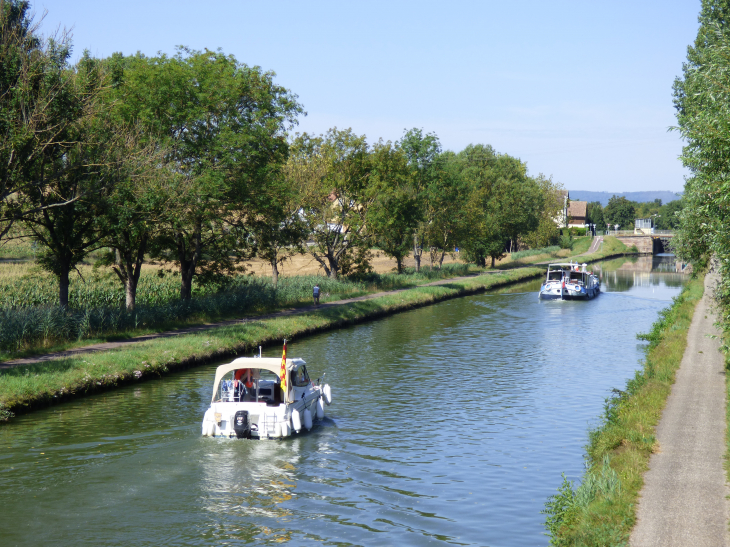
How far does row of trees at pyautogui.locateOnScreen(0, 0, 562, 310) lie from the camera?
2802 centimetres

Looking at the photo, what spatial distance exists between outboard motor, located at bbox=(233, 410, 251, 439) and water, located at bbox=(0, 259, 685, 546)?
33 cm

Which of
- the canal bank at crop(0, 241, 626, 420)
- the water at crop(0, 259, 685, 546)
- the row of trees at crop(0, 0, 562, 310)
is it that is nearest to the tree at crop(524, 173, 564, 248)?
the row of trees at crop(0, 0, 562, 310)

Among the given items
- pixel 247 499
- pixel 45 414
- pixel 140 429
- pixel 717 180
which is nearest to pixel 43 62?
pixel 45 414

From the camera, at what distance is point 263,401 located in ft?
71.0

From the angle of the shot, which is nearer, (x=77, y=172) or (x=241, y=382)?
(x=241, y=382)

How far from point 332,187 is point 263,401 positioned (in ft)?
126

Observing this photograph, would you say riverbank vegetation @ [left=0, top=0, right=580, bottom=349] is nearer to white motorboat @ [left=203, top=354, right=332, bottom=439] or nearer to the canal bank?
the canal bank

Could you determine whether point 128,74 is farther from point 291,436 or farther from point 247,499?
point 247,499

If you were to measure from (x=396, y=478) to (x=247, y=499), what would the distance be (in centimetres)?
365

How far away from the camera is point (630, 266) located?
391ft

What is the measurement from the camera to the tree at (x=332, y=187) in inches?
2279

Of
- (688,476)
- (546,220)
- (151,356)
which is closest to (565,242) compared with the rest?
(546,220)

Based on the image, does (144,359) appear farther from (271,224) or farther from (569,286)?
(569,286)

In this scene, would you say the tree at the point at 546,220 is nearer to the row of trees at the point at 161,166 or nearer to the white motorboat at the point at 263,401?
the row of trees at the point at 161,166
